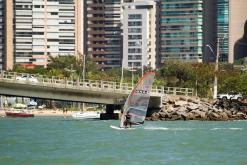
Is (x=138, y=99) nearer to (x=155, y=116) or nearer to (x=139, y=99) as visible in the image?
(x=139, y=99)

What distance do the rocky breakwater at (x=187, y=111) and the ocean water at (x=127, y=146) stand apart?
783 inches

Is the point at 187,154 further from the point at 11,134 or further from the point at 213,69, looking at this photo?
the point at 213,69

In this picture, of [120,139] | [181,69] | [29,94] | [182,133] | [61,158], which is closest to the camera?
[61,158]

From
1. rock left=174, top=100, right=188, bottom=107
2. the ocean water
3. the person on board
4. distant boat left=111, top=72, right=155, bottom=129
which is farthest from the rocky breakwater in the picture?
distant boat left=111, top=72, right=155, bottom=129

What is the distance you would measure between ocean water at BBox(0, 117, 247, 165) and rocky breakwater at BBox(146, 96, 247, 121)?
19.9 meters

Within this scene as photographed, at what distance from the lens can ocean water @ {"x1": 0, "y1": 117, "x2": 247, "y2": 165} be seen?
2318 inches

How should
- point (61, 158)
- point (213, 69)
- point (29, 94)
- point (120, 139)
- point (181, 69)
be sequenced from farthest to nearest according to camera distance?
point (181, 69) → point (213, 69) → point (29, 94) → point (120, 139) → point (61, 158)

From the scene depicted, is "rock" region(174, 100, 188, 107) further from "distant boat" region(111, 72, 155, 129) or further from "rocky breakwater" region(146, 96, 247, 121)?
"distant boat" region(111, 72, 155, 129)

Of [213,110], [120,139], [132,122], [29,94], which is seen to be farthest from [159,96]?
[120,139]

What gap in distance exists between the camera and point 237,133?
83938 millimetres

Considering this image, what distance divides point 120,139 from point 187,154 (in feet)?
46.3

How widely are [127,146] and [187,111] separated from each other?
146 ft

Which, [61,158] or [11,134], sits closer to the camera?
[61,158]

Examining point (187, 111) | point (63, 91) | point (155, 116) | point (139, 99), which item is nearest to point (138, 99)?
point (139, 99)
